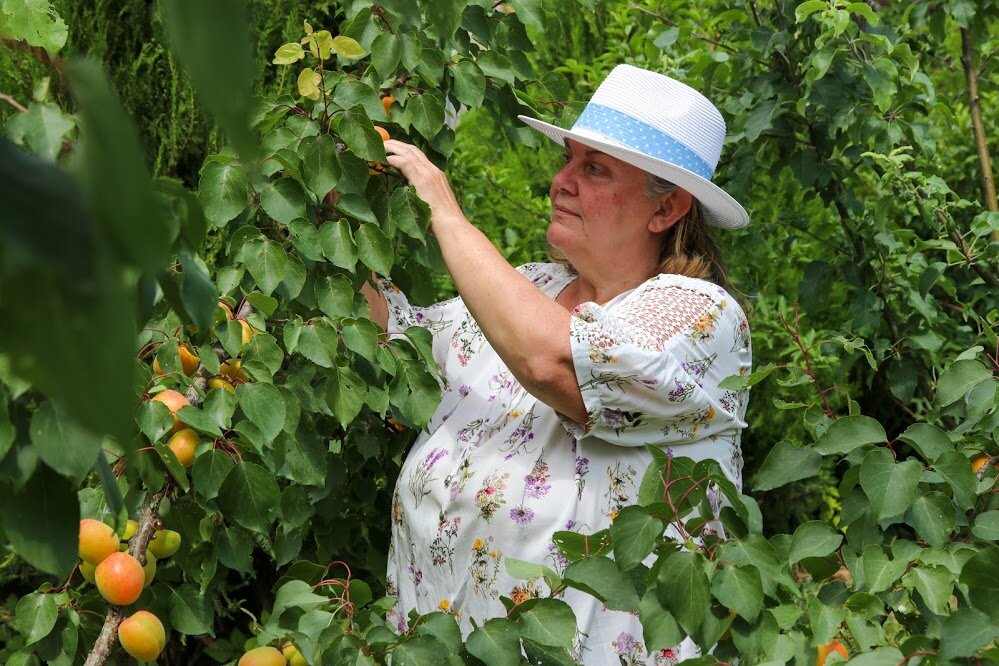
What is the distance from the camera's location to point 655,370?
1.88 m

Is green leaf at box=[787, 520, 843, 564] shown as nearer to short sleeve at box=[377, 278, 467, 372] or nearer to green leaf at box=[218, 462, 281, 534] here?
green leaf at box=[218, 462, 281, 534]

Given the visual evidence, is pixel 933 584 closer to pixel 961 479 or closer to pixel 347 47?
pixel 961 479

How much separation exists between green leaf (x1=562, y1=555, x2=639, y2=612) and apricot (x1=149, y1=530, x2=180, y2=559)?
2.75 feet

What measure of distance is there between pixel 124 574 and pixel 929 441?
48.7 inches

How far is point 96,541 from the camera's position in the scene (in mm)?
1724

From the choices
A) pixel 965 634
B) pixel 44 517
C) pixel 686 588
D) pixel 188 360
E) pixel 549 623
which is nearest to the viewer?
pixel 44 517

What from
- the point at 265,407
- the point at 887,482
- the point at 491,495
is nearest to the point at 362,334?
the point at 265,407

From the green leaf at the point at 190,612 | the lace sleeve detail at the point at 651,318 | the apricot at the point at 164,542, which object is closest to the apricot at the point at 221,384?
the apricot at the point at 164,542

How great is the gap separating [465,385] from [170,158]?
1.19 meters

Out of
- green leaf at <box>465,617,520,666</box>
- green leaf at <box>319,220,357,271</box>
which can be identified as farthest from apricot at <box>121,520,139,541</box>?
green leaf at <box>465,617,520,666</box>

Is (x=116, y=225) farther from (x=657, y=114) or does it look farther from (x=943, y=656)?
(x=657, y=114)

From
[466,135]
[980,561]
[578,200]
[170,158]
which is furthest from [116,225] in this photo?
[466,135]

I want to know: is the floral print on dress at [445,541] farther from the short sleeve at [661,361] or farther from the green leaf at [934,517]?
the green leaf at [934,517]

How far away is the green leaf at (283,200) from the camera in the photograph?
1848mm
